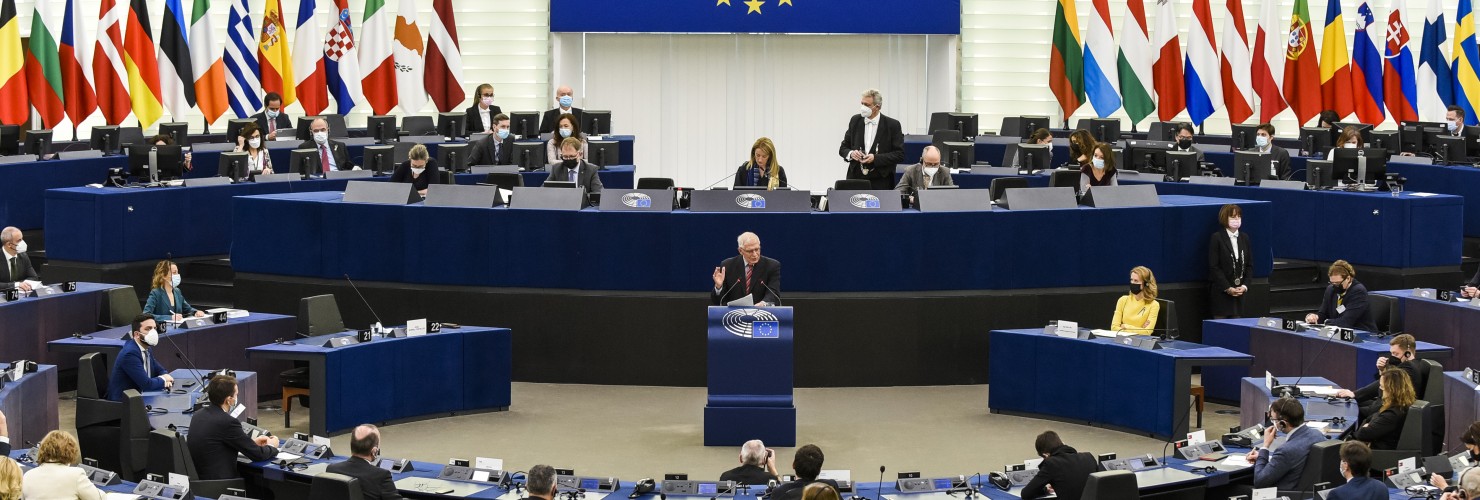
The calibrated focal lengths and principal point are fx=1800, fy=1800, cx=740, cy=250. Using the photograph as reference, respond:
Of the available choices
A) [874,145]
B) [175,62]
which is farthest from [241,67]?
[874,145]

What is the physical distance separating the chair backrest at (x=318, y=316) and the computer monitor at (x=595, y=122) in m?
7.79

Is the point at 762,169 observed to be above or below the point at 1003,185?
above

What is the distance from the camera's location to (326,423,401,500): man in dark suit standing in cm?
962

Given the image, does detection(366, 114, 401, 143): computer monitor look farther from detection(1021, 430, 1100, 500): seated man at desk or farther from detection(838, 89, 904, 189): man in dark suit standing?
detection(1021, 430, 1100, 500): seated man at desk

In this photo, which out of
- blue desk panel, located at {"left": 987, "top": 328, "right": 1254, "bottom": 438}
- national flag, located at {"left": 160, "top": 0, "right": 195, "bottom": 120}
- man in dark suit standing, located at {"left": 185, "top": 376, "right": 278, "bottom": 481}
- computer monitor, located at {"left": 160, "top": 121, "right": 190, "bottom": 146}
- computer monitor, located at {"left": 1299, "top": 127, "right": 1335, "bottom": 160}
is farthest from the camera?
national flag, located at {"left": 160, "top": 0, "right": 195, "bottom": 120}

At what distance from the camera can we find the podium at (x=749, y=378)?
12.9 meters

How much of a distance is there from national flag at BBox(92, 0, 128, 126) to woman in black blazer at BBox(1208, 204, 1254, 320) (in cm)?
1370

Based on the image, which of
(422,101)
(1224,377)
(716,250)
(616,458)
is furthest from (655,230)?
(422,101)

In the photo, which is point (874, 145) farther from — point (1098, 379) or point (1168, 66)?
point (1168, 66)

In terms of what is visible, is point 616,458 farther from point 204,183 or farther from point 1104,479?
point 204,183

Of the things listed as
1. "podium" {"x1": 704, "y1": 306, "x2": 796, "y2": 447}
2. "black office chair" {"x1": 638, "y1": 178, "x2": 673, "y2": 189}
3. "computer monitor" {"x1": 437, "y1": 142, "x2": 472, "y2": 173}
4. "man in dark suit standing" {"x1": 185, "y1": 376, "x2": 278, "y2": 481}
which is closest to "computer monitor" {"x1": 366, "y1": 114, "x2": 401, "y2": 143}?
"computer monitor" {"x1": 437, "y1": 142, "x2": 472, "y2": 173}

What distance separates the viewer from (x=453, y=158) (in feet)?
64.1

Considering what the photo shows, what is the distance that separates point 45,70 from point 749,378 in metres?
13.0

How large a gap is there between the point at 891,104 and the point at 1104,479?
58.7 feet
